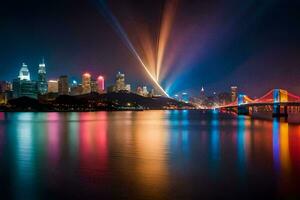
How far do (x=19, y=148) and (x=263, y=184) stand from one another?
1447 cm

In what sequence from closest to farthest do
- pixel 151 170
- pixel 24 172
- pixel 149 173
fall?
pixel 149 173
pixel 24 172
pixel 151 170

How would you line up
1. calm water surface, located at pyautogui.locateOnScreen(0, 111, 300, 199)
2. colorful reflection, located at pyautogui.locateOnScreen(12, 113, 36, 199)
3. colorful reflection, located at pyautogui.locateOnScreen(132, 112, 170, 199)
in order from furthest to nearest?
colorful reflection, located at pyautogui.locateOnScreen(132, 112, 170, 199) → colorful reflection, located at pyautogui.locateOnScreen(12, 113, 36, 199) → calm water surface, located at pyautogui.locateOnScreen(0, 111, 300, 199)

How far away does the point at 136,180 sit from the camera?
11.9 metres

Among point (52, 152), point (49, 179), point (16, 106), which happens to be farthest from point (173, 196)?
point (16, 106)

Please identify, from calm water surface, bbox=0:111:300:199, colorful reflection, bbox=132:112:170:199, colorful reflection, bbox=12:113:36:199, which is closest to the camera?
calm water surface, bbox=0:111:300:199

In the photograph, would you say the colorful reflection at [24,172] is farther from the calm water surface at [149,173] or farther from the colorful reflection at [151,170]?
the colorful reflection at [151,170]

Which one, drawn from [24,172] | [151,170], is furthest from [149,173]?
[24,172]

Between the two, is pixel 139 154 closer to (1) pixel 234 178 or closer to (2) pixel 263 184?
(1) pixel 234 178

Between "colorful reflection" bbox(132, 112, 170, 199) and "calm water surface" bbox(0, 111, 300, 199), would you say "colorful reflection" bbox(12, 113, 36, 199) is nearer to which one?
"calm water surface" bbox(0, 111, 300, 199)

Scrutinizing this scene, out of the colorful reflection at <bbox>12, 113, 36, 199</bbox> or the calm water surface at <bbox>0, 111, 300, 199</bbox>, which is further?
the colorful reflection at <bbox>12, 113, 36, 199</bbox>

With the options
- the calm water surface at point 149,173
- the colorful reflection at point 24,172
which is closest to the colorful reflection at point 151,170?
the calm water surface at point 149,173

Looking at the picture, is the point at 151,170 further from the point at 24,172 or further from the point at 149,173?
the point at 24,172

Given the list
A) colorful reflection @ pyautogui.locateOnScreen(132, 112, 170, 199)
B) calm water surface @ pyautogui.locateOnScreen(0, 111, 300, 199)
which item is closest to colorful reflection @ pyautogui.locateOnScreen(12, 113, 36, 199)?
calm water surface @ pyautogui.locateOnScreen(0, 111, 300, 199)

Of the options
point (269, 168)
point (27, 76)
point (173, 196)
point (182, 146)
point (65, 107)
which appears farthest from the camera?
point (27, 76)
